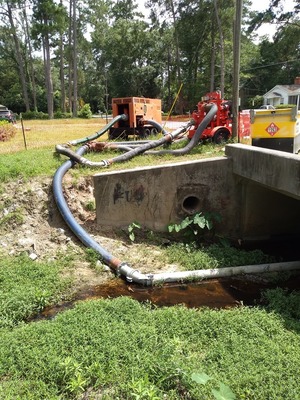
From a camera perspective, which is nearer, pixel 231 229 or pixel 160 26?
pixel 231 229

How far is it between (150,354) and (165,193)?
4434 millimetres

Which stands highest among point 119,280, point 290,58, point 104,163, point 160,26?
point 160,26

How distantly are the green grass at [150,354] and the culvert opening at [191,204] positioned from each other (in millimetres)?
3466

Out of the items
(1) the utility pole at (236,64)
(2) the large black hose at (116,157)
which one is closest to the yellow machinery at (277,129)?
(1) the utility pole at (236,64)

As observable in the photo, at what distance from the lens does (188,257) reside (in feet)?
23.1

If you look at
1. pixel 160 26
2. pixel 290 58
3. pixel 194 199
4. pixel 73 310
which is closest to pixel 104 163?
pixel 194 199

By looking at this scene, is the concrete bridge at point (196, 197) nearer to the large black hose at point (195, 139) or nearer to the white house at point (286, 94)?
the large black hose at point (195, 139)

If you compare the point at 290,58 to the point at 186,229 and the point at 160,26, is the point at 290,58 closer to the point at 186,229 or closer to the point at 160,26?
the point at 160,26

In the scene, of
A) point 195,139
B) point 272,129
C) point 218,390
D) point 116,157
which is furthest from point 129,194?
point 218,390

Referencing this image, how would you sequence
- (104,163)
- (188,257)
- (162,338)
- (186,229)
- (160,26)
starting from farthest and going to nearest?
(160,26), (104,163), (186,229), (188,257), (162,338)

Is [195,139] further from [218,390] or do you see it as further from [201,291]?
[218,390]

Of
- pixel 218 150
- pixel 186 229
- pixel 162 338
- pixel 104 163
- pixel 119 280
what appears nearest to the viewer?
pixel 162 338

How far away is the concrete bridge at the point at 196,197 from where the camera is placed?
7691 millimetres

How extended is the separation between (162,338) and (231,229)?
458 centimetres
